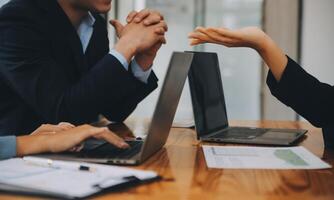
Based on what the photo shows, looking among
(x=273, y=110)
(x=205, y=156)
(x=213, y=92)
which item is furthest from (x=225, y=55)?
(x=205, y=156)

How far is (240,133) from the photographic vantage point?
4.70 feet

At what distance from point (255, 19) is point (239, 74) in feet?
2.06

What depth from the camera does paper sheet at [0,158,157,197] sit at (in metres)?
0.70

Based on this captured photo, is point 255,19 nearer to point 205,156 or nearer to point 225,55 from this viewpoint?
point 225,55

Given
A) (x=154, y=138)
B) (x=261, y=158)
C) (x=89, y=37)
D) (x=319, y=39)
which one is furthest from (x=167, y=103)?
(x=319, y=39)

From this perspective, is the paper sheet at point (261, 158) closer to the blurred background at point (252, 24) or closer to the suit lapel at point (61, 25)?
the suit lapel at point (61, 25)

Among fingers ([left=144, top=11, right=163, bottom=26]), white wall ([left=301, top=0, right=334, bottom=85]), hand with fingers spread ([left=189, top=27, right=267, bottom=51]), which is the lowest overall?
white wall ([left=301, top=0, right=334, bottom=85])

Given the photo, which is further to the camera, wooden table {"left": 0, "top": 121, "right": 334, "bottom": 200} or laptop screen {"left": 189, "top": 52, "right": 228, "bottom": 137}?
laptop screen {"left": 189, "top": 52, "right": 228, "bottom": 137}

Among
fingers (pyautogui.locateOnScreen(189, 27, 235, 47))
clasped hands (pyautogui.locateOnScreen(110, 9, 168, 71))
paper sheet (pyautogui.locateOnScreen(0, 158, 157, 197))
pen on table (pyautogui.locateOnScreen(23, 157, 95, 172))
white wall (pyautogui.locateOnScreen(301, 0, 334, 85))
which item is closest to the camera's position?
paper sheet (pyautogui.locateOnScreen(0, 158, 157, 197))

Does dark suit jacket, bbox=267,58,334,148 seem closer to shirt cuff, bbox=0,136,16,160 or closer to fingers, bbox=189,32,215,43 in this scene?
fingers, bbox=189,32,215,43

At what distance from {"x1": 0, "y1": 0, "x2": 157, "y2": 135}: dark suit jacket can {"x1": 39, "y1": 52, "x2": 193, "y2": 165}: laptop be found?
0.24m

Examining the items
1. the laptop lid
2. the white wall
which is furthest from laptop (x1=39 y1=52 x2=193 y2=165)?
the white wall

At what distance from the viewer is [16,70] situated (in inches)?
54.6

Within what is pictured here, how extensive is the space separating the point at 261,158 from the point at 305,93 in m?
0.31
